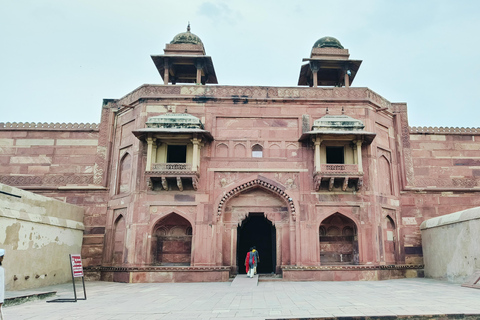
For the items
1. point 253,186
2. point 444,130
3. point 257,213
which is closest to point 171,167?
point 253,186

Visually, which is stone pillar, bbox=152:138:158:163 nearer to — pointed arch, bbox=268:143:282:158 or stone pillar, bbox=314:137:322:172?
pointed arch, bbox=268:143:282:158

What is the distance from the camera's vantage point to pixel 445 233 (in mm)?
13250

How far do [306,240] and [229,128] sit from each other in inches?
192

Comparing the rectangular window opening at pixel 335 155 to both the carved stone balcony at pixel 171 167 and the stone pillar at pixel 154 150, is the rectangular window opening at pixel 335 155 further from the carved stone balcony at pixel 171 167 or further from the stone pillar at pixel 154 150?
the stone pillar at pixel 154 150

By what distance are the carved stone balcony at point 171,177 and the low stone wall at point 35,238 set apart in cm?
313

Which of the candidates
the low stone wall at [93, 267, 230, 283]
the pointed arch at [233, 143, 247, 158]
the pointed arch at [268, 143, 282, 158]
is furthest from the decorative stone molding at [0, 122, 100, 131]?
the pointed arch at [268, 143, 282, 158]

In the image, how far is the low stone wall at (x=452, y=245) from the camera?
456 inches

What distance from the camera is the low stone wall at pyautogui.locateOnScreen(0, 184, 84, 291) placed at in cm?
1055

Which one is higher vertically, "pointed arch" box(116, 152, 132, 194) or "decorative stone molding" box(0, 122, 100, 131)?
"decorative stone molding" box(0, 122, 100, 131)

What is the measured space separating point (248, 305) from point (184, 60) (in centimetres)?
1125

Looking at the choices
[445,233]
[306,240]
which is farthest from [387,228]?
[306,240]

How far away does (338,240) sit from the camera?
46.5 feet

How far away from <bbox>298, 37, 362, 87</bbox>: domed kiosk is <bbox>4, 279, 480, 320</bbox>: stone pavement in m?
9.21

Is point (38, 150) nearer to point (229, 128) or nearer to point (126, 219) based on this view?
point (126, 219)
